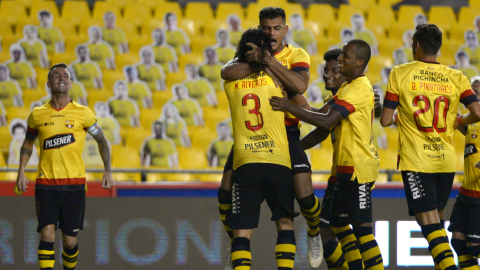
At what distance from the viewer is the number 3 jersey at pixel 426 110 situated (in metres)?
4.46

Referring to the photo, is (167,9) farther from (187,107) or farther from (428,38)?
(428,38)

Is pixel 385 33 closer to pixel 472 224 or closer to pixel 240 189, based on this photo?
pixel 472 224

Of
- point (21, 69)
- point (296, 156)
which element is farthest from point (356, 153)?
point (21, 69)

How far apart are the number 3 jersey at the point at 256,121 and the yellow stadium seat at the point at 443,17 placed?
29.5 feet

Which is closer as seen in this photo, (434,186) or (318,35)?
(434,186)

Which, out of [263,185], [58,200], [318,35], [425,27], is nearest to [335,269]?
[263,185]

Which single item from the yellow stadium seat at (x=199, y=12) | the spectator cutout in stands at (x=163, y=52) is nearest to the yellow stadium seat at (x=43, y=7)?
the spectator cutout in stands at (x=163, y=52)

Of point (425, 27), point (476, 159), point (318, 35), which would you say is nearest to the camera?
point (425, 27)

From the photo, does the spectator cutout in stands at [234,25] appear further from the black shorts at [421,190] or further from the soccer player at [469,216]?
the black shorts at [421,190]

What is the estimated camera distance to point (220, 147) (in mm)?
8883

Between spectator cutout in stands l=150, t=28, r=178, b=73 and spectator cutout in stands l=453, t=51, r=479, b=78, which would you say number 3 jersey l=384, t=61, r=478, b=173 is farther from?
spectator cutout in stands l=453, t=51, r=479, b=78

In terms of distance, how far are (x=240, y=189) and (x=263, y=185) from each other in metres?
0.17

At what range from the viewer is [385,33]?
12188 mm

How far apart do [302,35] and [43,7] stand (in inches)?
199
